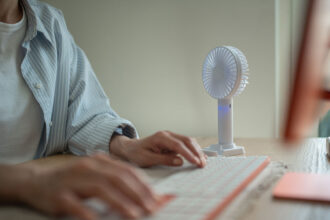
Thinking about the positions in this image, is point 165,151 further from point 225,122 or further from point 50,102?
point 50,102

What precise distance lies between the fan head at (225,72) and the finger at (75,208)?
2.54ft

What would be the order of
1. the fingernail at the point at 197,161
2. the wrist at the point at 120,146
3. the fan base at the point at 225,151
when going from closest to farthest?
the fingernail at the point at 197,161, the wrist at the point at 120,146, the fan base at the point at 225,151

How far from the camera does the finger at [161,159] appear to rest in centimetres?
89

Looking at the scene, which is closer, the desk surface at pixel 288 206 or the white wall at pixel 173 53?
the desk surface at pixel 288 206

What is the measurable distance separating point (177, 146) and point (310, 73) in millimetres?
578

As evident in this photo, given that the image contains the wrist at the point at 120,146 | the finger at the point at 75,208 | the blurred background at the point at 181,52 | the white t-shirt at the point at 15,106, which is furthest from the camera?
the blurred background at the point at 181,52

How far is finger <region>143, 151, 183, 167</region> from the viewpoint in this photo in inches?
35.2

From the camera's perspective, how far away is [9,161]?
4.31 ft

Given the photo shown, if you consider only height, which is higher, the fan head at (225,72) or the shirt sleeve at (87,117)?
the fan head at (225,72)

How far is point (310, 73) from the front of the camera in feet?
1.16

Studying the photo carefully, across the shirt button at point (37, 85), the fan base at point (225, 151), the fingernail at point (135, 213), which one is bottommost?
the fan base at point (225, 151)

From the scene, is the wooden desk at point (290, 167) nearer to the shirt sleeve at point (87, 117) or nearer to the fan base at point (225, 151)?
the fan base at point (225, 151)

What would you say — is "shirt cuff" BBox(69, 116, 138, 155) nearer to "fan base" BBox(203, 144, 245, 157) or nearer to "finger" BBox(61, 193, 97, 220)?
"fan base" BBox(203, 144, 245, 157)

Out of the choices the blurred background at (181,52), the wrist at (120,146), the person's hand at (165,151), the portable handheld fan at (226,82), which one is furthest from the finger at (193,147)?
the blurred background at (181,52)
